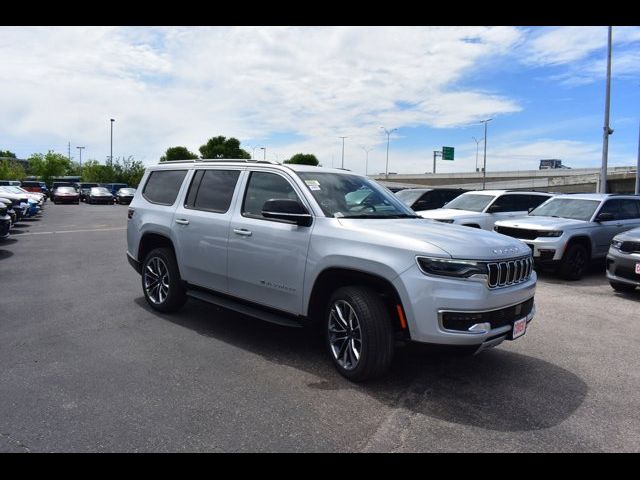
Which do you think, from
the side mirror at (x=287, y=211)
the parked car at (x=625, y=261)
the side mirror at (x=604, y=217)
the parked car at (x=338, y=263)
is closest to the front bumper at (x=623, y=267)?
the parked car at (x=625, y=261)

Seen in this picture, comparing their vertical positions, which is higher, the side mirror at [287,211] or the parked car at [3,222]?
the side mirror at [287,211]

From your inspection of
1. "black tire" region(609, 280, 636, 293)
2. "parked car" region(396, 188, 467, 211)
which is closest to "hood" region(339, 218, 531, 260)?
"black tire" region(609, 280, 636, 293)

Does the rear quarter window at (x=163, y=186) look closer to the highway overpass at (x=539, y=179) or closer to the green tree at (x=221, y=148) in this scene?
the highway overpass at (x=539, y=179)

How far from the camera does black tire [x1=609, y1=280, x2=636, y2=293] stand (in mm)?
8258

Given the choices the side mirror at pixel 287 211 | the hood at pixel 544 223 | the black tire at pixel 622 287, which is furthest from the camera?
the hood at pixel 544 223

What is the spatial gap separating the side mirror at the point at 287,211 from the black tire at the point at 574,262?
6.95 meters

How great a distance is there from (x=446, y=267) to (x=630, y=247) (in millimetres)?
5778

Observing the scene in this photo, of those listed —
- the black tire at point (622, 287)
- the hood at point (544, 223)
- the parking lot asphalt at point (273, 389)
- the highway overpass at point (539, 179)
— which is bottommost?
the parking lot asphalt at point (273, 389)

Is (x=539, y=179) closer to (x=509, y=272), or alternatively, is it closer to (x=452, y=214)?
(x=452, y=214)

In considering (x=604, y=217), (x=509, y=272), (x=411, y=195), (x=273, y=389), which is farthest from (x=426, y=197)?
(x=273, y=389)

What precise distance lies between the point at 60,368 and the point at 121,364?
50cm

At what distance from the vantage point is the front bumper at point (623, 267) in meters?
7.86

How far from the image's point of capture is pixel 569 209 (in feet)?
36.0

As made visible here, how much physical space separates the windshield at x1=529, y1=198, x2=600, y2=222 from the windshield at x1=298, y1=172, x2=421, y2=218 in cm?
684
